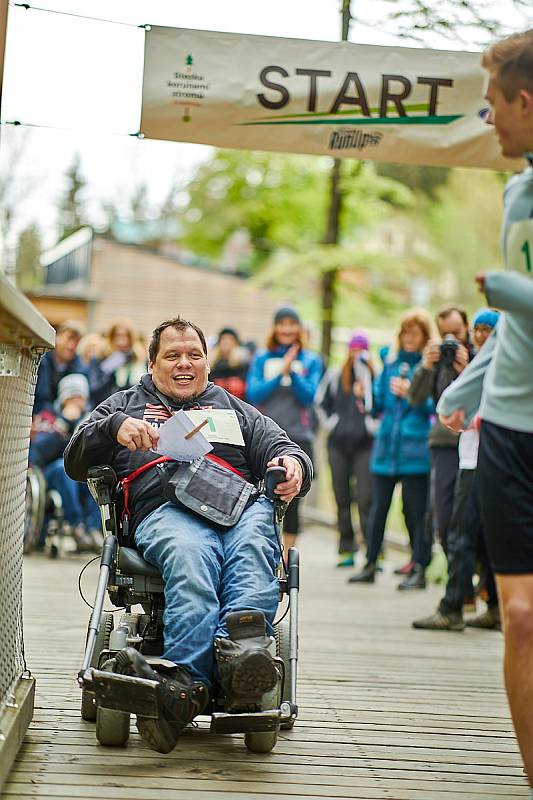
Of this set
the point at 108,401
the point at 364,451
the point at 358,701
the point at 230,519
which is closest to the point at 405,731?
the point at 358,701

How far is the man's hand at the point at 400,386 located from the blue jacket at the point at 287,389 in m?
0.70

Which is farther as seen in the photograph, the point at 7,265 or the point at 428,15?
the point at 7,265

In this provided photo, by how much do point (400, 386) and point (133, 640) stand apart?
5.06 metres

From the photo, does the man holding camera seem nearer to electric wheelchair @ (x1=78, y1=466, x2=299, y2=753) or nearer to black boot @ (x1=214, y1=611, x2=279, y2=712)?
electric wheelchair @ (x1=78, y1=466, x2=299, y2=753)

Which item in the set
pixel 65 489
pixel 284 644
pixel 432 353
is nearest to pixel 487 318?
pixel 432 353

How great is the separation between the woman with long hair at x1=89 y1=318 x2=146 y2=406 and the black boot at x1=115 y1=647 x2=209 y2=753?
6888mm

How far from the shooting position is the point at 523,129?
10.2ft

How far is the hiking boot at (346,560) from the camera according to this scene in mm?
10289

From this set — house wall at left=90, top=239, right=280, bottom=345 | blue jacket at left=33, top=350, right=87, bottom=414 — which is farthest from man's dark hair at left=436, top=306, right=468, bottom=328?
house wall at left=90, top=239, right=280, bottom=345

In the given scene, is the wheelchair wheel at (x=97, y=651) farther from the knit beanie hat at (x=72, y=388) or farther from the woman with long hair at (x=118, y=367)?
the woman with long hair at (x=118, y=367)

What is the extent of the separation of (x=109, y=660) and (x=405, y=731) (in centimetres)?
128

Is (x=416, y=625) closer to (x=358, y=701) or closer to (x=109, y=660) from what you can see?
(x=358, y=701)

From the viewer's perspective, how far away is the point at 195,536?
12.9 ft

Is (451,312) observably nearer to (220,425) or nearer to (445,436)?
(445,436)
